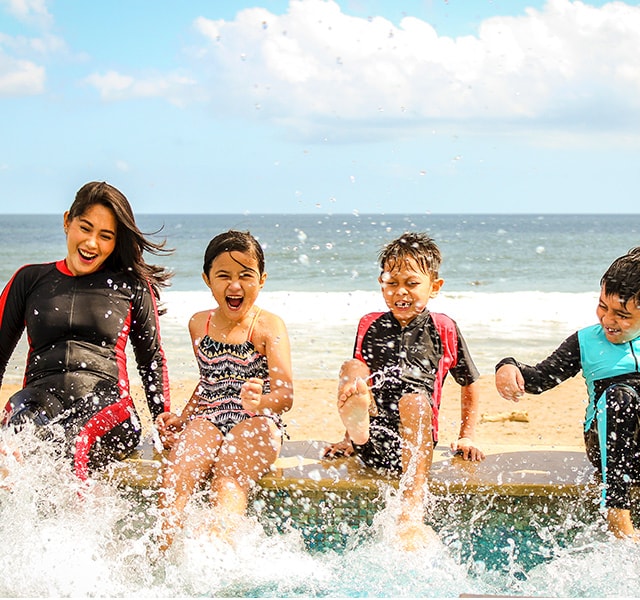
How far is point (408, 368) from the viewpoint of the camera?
3660 mm

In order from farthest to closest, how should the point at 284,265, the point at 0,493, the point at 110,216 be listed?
the point at 284,265, the point at 110,216, the point at 0,493

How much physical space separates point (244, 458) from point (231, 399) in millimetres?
301

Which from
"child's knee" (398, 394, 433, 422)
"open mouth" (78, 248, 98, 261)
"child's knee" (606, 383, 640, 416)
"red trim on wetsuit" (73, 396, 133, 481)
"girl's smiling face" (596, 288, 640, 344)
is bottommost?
"red trim on wetsuit" (73, 396, 133, 481)

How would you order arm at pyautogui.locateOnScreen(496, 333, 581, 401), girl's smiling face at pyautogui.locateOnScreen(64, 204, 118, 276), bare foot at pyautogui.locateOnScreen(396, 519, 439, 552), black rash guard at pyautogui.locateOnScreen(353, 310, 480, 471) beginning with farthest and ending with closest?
girl's smiling face at pyautogui.locateOnScreen(64, 204, 118, 276)
black rash guard at pyautogui.locateOnScreen(353, 310, 480, 471)
arm at pyautogui.locateOnScreen(496, 333, 581, 401)
bare foot at pyautogui.locateOnScreen(396, 519, 439, 552)

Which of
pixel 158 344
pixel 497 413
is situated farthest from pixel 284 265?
pixel 158 344

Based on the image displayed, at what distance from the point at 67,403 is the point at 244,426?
0.86m

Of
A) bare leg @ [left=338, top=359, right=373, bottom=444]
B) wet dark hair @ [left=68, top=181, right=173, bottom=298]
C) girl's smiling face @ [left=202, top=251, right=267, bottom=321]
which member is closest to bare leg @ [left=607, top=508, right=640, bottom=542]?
bare leg @ [left=338, top=359, right=373, bottom=444]

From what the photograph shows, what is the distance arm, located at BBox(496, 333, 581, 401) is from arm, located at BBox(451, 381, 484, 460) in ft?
0.76

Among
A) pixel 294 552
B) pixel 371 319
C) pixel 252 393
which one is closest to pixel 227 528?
pixel 294 552

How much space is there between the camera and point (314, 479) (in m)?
3.56

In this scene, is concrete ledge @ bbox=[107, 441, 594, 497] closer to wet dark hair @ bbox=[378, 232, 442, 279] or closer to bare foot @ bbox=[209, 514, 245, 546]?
bare foot @ bbox=[209, 514, 245, 546]

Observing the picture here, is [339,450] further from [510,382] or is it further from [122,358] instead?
[122,358]

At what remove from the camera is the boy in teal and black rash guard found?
3205mm

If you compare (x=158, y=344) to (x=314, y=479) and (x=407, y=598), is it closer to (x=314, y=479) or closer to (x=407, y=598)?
(x=314, y=479)
